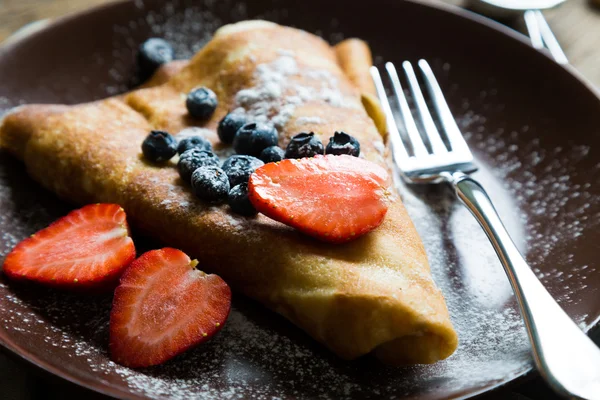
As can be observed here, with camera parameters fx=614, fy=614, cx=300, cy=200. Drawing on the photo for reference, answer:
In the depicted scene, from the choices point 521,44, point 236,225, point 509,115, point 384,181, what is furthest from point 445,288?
point 521,44

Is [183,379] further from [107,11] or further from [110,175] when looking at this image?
[107,11]

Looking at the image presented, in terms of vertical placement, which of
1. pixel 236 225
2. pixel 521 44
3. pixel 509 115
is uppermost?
pixel 521 44

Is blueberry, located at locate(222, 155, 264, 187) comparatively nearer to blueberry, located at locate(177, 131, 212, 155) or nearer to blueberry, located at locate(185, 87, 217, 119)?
blueberry, located at locate(177, 131, 212, 155)

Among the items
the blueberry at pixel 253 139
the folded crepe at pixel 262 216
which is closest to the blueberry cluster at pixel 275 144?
the blueberry at pixel 253 139

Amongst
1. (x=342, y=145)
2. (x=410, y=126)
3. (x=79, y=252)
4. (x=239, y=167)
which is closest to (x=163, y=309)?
(x=79, y=252)

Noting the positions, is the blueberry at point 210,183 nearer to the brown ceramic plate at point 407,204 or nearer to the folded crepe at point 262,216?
the folded crepe at point 262,216

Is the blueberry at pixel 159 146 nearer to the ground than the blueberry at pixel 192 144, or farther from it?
nearer to the ground

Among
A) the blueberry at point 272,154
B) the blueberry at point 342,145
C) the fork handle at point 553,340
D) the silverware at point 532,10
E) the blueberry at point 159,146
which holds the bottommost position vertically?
the blueberry at point 159,146
